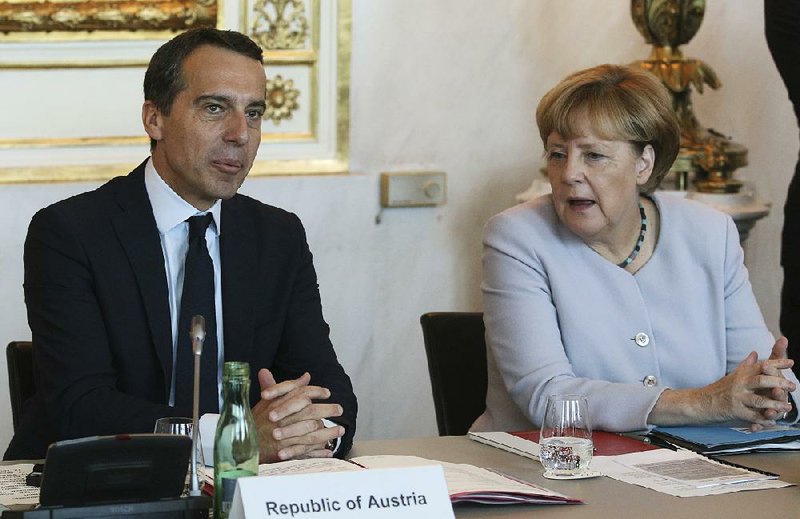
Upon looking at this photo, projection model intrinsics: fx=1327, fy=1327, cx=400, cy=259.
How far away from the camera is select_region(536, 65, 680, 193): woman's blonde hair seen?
2824 mm

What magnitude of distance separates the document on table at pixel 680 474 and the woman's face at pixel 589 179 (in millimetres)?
651

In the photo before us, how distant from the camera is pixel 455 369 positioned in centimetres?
294

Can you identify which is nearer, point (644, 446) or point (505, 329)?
point (644, 446)

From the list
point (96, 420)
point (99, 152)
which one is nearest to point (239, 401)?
point (96, 420)

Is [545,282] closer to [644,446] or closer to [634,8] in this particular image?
[644,446]

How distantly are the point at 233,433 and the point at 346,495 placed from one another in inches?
7.9

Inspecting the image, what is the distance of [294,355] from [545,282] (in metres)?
0.56

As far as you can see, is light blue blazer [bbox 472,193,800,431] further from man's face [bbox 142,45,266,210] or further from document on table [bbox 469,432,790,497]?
man's face [bbox 142,45,266,210]

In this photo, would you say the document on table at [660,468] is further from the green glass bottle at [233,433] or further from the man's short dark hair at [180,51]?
the man's short dark hair at [180,51]

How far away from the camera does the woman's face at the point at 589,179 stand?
9.29 feet

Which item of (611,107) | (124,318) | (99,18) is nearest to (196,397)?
(124,318)

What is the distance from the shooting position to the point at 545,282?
2.84 metres

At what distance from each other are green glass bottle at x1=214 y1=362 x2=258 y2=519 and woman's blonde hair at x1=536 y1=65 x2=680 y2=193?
1294 millimetres

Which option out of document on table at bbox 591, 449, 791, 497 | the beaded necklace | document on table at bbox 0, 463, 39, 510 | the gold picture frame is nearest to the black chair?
the beaded necklace
